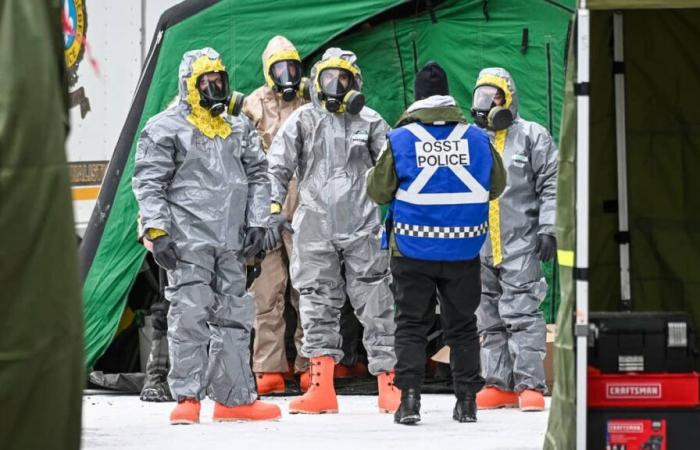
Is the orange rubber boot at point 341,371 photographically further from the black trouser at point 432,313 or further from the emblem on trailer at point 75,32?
the emblem on trailer at point 75,32

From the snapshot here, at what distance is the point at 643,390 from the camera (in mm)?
5578

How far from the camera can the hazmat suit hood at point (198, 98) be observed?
8078 millimetres

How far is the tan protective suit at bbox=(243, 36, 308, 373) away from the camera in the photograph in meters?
9.66

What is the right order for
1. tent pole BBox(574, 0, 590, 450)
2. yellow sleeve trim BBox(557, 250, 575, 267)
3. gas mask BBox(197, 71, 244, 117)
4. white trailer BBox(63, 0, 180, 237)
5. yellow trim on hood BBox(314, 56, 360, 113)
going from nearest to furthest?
tent pole BBox(574, 0, 590, 450) → yellow sleeve trim BBox(557, 250, 575, 267) → gas mask BBox(197, 71, 244, 117) → yellow trim on hood BBox(314, 56, 360, 113) → white trailer BBox(63, 0, 180, 237)

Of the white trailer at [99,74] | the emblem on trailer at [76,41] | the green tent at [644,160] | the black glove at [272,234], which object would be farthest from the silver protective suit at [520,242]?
the emblem on trailer at [76,41]

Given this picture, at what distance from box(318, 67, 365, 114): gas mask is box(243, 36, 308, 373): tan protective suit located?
2.79 feet

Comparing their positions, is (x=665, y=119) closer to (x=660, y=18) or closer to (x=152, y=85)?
(x=660, y=18)

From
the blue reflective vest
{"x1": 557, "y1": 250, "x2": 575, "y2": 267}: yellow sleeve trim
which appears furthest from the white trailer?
{"x1": 557, "y1": 250, "x2": 575, "y2": 267}: yellow sleeve trim

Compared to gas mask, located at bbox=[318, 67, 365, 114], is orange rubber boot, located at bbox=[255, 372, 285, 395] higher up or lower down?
lower down

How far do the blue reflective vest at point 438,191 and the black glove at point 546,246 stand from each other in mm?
868

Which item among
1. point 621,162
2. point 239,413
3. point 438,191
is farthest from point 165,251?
point 621,162

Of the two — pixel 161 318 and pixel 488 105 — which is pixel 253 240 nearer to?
pixel 161 318

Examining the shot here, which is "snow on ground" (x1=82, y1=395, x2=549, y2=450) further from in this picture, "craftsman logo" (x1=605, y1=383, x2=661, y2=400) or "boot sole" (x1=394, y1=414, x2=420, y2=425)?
"craftsman logo" (x1=605, y1=383, x2=661, y2=400)

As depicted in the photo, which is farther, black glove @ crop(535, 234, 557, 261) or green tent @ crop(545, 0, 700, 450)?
black glove @ crop(535, 234, 557, 261)
